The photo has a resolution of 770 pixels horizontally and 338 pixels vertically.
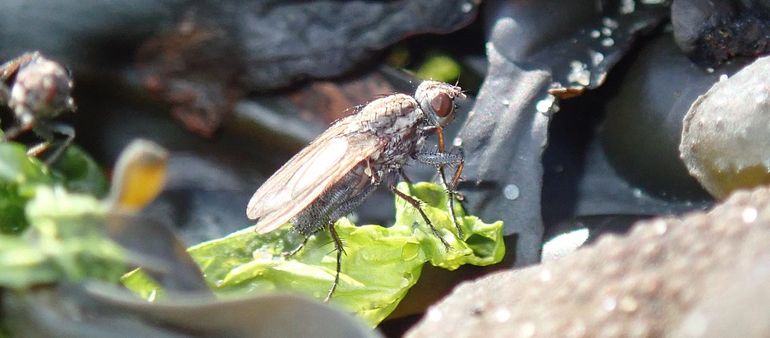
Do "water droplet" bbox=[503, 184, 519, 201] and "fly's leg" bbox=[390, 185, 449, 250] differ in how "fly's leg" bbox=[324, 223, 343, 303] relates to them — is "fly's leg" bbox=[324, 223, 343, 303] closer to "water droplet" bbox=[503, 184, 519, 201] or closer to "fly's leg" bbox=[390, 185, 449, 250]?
"fly's leg" bbox=[390, 185, 449, 250]

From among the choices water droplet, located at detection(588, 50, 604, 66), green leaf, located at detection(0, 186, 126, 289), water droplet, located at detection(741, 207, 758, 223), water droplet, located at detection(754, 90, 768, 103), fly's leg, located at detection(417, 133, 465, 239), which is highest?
green leaf, located at detection(0, 186, 126, 289)

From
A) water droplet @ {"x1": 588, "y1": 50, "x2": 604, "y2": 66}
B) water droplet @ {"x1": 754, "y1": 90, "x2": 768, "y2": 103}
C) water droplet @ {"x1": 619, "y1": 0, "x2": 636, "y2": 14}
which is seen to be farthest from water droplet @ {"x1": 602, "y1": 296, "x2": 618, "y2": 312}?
water droplet @ {"x1": 619, "y1": 0, "x2": 636, "y2": 14}

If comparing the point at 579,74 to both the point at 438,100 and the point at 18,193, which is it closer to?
the point at 438,100

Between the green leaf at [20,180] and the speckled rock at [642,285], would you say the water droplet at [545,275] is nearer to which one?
the speckled rock at [642,285]

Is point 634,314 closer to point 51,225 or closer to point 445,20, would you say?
point 51,225

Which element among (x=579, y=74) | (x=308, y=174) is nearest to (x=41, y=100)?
(x=308, y=174)

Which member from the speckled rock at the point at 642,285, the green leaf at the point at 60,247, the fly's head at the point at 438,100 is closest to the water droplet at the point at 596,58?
the fly's head at the point at 438,100
